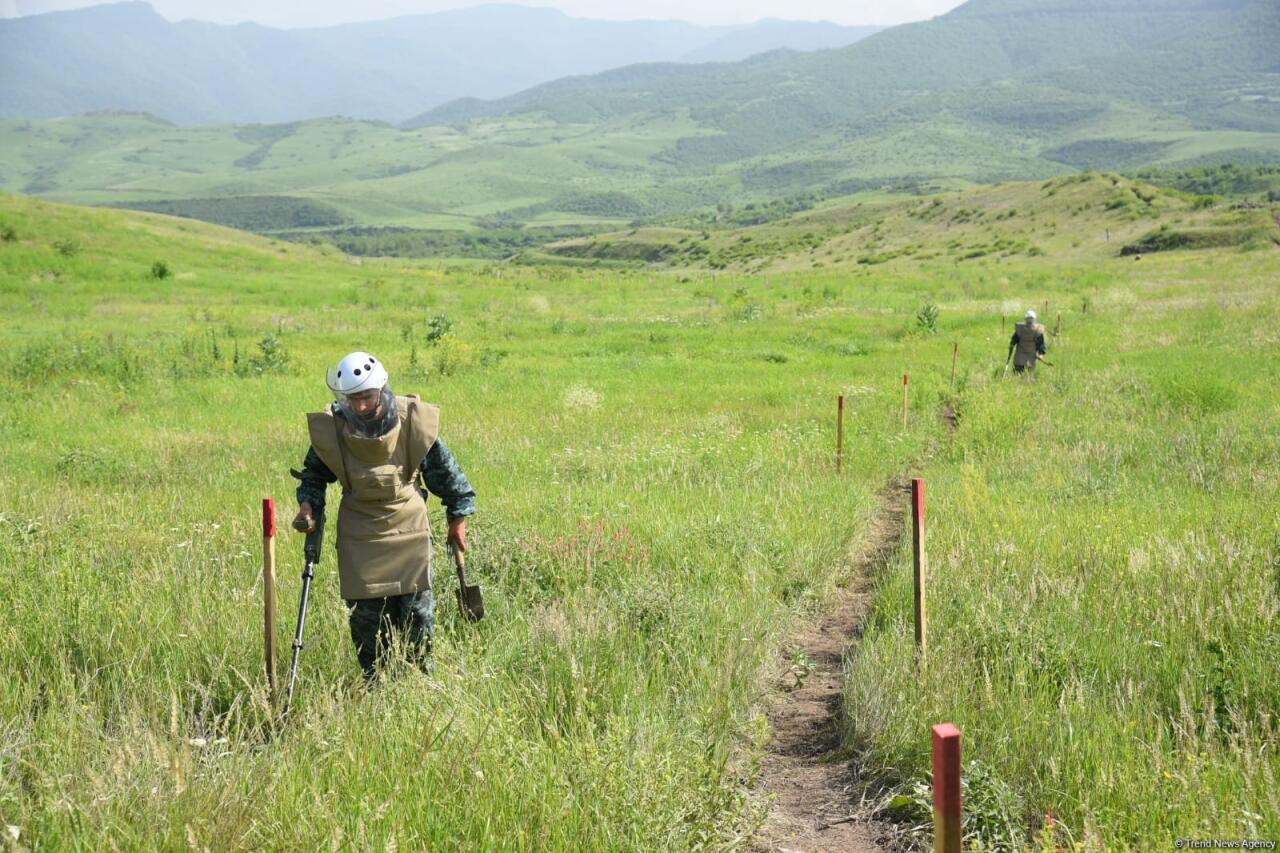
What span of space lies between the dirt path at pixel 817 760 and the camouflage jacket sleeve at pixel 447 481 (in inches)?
84.6

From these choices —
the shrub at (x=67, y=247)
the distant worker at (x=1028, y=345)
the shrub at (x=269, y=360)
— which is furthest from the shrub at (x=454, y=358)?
the shrub at (x=67, y=247)

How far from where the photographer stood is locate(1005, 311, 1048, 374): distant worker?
17062mm

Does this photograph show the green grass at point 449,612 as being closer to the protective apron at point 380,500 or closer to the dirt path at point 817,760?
the dirt path at point 817,760

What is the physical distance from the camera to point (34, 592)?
6.27m

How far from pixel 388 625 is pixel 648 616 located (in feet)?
5.37

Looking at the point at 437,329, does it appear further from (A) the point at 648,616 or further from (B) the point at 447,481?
(B) the point at 447,481

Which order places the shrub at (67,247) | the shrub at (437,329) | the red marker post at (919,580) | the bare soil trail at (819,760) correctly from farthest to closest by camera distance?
the shrub at (67,247), the shrub at (437,329), the red marker post at (919,580), the bare soil trail at (819,760)

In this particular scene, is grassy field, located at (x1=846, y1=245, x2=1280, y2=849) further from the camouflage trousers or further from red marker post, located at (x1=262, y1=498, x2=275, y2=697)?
red marker post, located at (x1=262, y1=498, x2=275, y2=697)

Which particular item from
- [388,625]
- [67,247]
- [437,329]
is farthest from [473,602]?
[67,247]

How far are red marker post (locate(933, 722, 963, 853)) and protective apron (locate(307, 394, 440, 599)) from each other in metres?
3.39

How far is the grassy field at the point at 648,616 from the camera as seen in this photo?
3.97 metres

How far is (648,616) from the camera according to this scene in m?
6.26

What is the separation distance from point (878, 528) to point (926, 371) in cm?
1047

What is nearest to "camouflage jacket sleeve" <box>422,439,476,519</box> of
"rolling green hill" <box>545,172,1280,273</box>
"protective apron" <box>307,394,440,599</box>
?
"protective apron" <box>307,394,440,599</box>
